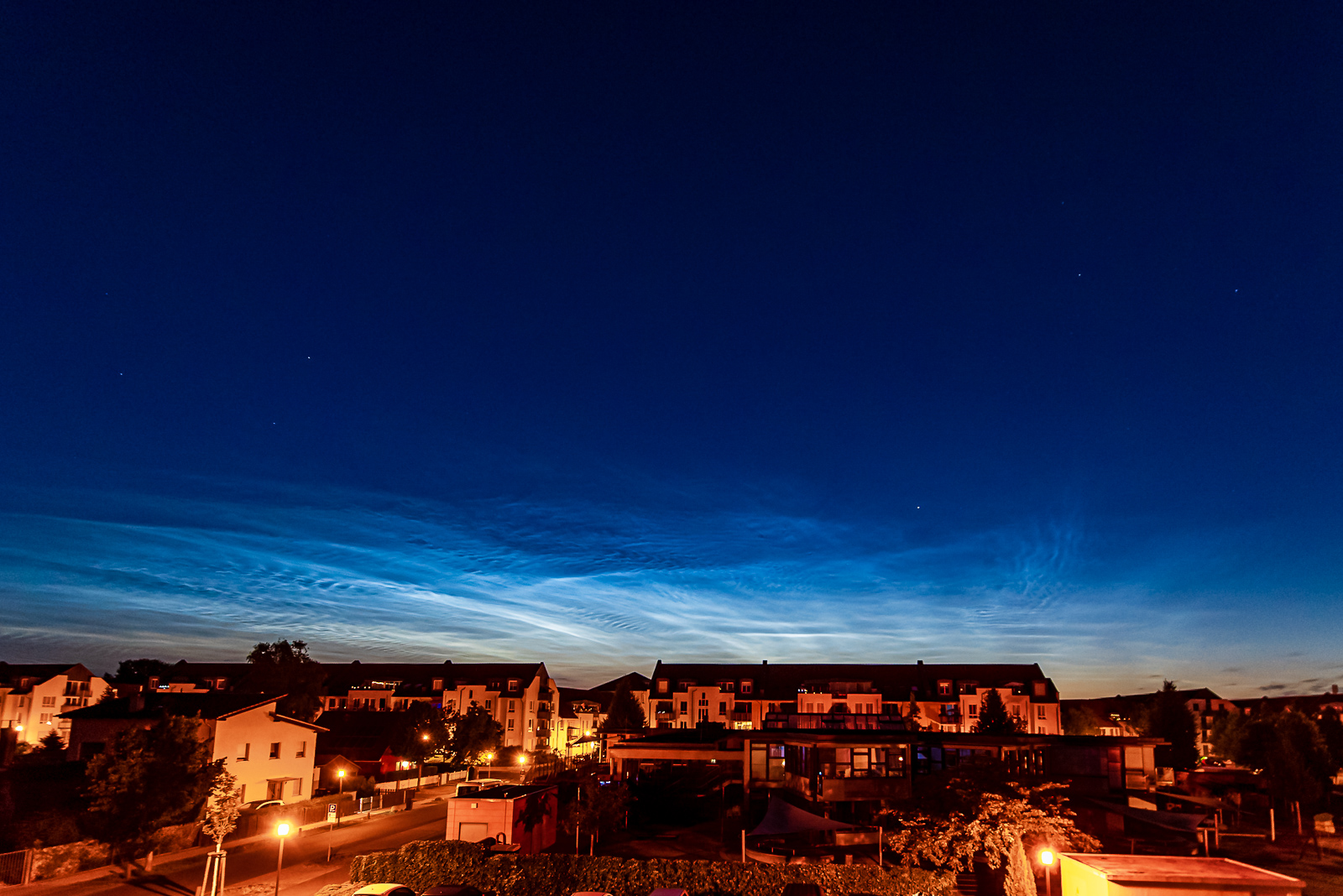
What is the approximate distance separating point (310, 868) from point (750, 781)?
67.0 ft

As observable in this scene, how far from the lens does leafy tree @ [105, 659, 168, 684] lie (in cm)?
9119

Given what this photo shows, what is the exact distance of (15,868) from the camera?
26047 millimetres

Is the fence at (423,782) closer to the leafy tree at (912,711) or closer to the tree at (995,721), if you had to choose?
the leafy tree at (912,711)

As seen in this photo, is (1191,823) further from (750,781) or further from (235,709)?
(235,709)

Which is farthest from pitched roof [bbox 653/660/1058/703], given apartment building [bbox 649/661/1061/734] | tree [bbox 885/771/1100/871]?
tree [bbox 885/771/1100/871]

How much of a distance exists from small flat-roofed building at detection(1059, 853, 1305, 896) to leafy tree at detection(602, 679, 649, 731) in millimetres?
69449

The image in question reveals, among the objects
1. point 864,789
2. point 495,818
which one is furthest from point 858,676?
point 495,818

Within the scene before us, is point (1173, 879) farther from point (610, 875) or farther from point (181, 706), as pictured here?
point (181, 706)

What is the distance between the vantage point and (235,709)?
135 ft

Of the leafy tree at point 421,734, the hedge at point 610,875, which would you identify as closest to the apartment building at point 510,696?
the leafy tree at point 421,734

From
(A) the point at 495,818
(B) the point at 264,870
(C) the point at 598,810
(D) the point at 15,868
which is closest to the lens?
(D) the point at 15,868

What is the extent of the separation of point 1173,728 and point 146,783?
216 feet

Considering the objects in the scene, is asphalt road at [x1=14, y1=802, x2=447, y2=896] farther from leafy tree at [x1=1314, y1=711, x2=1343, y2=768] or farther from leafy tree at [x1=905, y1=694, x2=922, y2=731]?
leafy tree at [x1=1314, y1=711, x2=1343, y2=768]

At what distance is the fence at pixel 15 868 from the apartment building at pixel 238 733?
1304cm
